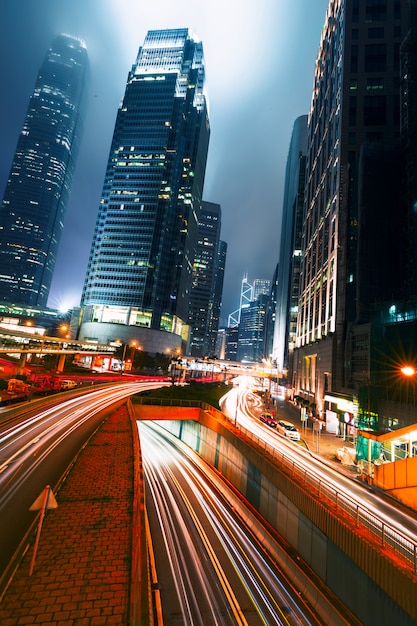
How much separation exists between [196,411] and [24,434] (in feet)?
69.0

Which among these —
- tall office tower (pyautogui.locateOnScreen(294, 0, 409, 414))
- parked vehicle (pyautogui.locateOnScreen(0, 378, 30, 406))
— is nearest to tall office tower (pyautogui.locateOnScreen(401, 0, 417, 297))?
tall office tower (pyautogui.locateOnScreen(294, 0, 409, 414))

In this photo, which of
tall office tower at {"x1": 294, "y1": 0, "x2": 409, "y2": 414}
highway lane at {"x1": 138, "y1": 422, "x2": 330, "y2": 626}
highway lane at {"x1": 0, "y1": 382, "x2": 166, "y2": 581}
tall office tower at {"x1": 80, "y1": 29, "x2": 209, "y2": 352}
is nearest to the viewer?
highway lane at {"x1": 0, "y1": 382, "x2": 166, "y2": 581}

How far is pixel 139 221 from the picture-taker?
14088 centimetres

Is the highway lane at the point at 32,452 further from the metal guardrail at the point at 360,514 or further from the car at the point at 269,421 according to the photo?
the car at the point at 269,421

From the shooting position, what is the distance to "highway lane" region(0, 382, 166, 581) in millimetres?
13453

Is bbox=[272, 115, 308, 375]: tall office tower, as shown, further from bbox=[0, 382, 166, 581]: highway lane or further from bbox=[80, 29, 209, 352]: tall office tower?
bbox=[0, 382, 166, 581]: highway lane

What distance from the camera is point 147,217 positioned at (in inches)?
5556

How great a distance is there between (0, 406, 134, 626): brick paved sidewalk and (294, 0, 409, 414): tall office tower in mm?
36181

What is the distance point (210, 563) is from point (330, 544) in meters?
7.25

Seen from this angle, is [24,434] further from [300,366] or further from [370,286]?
[300,366]

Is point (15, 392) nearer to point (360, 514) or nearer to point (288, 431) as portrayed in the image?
point (288, 431)

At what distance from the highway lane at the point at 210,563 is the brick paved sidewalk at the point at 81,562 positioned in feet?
16.5

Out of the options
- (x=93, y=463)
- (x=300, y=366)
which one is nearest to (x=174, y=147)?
(x=300, y=366)

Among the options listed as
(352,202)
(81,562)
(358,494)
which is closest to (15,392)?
(81,562)
